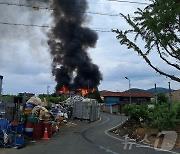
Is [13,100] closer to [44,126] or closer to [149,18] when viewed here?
[44,126]

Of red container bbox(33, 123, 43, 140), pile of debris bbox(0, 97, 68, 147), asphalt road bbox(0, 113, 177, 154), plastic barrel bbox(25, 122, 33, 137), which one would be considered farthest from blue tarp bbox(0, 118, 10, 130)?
red container bbox(33, 123, 43, 140)

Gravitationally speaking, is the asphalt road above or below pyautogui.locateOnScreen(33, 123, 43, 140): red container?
below

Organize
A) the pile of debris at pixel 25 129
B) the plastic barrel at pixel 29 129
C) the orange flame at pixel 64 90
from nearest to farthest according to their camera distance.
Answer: the pile of debris at pixel 25 129
the plastic barrel at pixel 29 129
the orange flame at pixel 64 90

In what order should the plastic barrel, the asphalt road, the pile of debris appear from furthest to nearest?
the plastic barrel, the pile of debris, the asphalt road

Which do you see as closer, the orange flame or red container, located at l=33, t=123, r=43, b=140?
red container, located at l=33, t=123, r=43, b=140

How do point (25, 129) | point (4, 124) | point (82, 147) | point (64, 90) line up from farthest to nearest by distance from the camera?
point (64, 90), point (25, 129), point (4, 124), point (82, 147)

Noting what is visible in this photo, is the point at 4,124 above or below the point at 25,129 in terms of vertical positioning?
above

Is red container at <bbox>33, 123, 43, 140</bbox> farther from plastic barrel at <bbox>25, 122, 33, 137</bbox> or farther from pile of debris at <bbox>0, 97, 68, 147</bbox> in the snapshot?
plastic barrel at <bbox>25, 122, 33, 137</bbox>

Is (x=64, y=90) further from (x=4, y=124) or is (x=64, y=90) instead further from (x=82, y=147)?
(x=82, y=147)

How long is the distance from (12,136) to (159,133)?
862 cm

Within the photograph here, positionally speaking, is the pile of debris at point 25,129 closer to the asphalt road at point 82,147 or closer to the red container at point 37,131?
the red container at point 37,131

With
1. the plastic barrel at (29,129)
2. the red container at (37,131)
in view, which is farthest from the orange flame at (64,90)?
the plastic barrel at (29,129)

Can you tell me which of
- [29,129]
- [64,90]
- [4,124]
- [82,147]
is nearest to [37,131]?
[29,129]

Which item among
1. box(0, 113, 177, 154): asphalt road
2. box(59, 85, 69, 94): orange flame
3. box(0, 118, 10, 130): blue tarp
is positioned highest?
box(59, 85, 69, 94): orange flame
